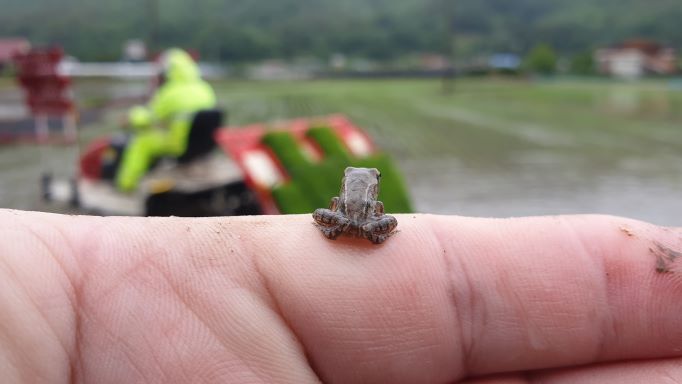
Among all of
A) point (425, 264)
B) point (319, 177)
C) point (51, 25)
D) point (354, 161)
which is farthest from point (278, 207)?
point (51, 25)

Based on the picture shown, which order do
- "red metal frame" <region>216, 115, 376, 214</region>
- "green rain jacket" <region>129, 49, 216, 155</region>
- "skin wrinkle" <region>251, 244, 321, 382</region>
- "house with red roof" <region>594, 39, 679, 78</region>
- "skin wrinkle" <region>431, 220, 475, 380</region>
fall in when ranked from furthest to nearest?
"house with red roof" <region>594, 39, 679, 78</region> < "green rain jacket" <region>129, 49, 216, 155</region> < "red metal frame" <region>216, 115, 376, 214</region> < "skin wrinkle" <region>431, 220, 475, 380</region> < "skin wrinkle" <region>251, 244, 321, 382</region>

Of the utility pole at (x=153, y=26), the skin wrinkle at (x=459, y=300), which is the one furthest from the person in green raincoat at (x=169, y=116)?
Answer: the utility pole at (x=153, y=26)

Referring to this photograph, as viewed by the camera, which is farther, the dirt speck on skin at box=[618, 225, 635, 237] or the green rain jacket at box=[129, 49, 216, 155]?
the green rain jacket at box=[129, 49, 216, 155]

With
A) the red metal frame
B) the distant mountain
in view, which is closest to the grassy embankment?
the red metal frame

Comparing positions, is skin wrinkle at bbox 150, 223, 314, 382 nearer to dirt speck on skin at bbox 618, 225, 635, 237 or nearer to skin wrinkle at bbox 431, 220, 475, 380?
skin wrinkle at bbox 431, 220, 475, 380

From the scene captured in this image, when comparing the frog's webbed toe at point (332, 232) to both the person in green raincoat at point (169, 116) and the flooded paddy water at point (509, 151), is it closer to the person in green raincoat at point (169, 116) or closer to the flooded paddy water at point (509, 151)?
the person in green raincoat at point (169, 116)

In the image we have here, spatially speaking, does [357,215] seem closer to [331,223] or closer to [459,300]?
[331,223]
